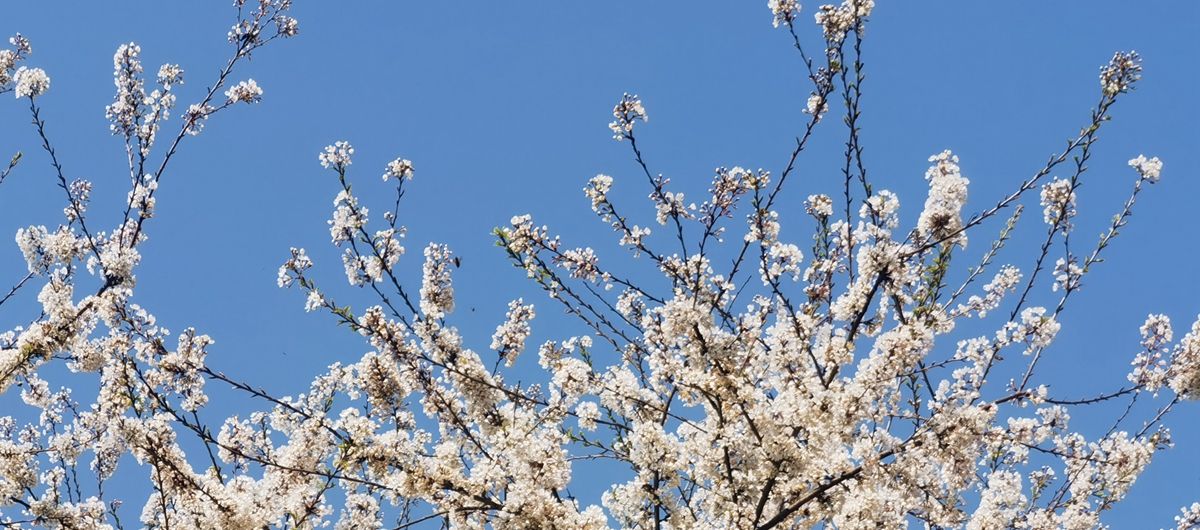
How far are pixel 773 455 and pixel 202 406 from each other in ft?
12.5

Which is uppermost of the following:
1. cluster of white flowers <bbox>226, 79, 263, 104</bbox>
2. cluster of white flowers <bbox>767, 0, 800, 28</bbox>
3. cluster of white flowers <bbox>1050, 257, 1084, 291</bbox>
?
cluster of white flowers <bbox>226, 79, 263, 104</bbox>

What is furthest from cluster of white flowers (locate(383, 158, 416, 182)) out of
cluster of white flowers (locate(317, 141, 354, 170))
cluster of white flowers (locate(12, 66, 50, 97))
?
cluster of white flowers (locate(12, 66, 50, 97))

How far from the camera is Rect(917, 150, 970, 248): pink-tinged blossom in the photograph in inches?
201

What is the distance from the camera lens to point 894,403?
5059 millimetres

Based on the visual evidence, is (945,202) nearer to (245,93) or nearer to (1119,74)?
(1119,74)

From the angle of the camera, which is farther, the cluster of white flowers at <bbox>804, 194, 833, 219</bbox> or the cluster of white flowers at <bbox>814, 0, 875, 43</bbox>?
the cluster of white flowers at <bbox>804, 194, 833, 219</bbox>

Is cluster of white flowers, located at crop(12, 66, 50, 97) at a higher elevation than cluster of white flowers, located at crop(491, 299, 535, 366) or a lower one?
higher

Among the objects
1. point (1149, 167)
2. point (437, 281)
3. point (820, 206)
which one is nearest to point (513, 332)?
point (437, 281)

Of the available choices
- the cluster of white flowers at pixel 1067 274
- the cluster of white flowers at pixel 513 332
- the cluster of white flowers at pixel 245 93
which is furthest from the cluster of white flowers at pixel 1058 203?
the cluster of white flowers at pixel 245 93

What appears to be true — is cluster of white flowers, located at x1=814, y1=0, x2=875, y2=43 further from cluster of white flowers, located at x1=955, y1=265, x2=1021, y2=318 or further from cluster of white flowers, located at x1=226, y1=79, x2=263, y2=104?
cluster of white flowers, located at x1=226, y1=79, x2=263, y2=104

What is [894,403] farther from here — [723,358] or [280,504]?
[280,504]

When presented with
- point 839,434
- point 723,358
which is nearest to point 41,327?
point 723,358

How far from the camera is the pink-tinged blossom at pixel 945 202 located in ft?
16.8

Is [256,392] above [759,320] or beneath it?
beneath
